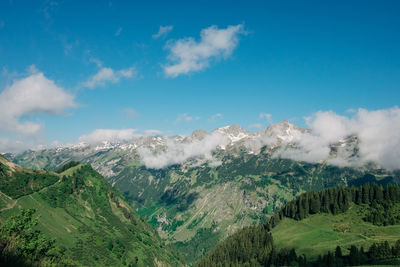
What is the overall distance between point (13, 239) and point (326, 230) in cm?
17061

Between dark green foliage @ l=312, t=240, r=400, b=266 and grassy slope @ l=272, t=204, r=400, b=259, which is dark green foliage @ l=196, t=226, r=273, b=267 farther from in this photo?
dark green foliage @ l=312, t=240, r=400, b=266

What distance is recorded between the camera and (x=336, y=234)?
16738 centimetres

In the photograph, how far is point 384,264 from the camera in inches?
4011

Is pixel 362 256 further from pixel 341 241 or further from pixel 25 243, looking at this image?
pixel 25 243

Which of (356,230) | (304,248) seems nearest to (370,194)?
(356,230)

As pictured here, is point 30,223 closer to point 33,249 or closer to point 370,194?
point 33,249

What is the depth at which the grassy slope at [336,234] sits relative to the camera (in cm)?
14612

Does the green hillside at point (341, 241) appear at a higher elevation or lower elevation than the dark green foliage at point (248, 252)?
higher

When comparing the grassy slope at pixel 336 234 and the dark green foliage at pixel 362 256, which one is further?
the grassy slope at pixel 336 234

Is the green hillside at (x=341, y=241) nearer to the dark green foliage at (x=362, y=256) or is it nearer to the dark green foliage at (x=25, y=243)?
the dark green foliage at (x=362, y=256)

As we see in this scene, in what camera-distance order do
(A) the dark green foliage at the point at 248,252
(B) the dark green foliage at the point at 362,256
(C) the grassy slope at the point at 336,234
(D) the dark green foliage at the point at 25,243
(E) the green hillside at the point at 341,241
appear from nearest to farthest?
(D) the dark green foliage at the point at 25,243 → (B) the dark green foliage at the point at 362,256 → (E) the green hillside at the point at 341,241 → (C) the grassy slope at the point at 336,234 → (A) the dark green foliage at the point at 248,252

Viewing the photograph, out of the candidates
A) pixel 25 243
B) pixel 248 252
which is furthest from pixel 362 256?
pixel 25 243

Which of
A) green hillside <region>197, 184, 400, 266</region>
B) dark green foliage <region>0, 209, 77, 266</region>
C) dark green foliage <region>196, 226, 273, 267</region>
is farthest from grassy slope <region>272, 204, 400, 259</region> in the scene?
dark green foliage <region>0, 209, 77, 266</region>

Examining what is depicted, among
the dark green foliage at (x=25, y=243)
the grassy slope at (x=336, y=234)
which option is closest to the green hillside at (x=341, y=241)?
the grassy slope at (x=336, y=234)
